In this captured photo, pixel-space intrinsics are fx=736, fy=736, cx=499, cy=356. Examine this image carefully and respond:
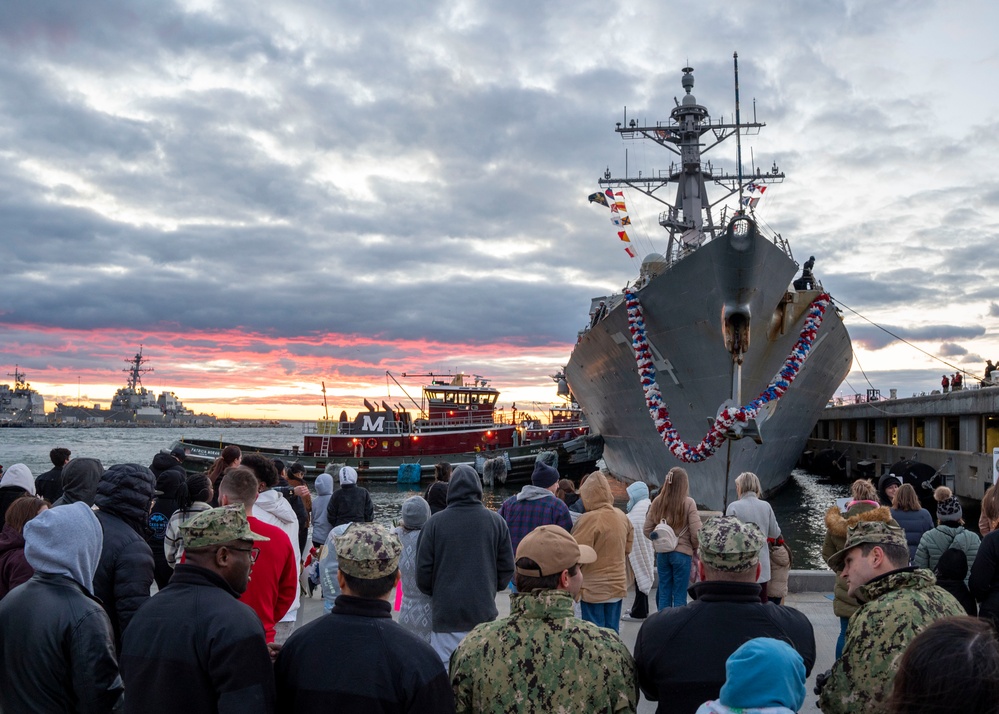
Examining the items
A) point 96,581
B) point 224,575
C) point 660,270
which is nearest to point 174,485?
point 96,581

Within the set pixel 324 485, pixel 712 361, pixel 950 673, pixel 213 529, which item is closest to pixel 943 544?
pixel 950 673

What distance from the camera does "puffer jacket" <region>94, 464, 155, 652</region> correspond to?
351 cm

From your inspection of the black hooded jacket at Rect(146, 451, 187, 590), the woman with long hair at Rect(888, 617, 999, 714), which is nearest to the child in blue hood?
the woman with long hair at Rect(888, 617, 999, 714)

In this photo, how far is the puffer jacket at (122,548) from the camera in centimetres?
351

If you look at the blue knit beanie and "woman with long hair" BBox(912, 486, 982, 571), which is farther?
"woman with long hair" BBox(912, 486, 982, 571)

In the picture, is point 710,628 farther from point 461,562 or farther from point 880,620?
point 461,562

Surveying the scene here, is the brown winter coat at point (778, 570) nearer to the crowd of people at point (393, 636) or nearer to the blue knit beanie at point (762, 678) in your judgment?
the crowd of people at point (393, 636)

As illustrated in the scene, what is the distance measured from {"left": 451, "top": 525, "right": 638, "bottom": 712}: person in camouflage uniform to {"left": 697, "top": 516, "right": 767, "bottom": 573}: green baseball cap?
45cm

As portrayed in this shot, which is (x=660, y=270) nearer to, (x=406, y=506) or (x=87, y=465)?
(x=406, y=506)

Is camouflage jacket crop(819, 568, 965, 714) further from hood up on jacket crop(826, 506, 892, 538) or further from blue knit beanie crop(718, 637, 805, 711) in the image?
hood up on jacket crop(826, 506, 892, 538)

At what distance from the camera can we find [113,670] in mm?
2982

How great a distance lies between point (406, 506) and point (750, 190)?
2245 centimetres

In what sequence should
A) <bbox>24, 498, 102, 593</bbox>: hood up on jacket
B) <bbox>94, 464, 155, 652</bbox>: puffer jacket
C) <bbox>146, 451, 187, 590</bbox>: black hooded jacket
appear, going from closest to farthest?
<bbox>24, 498, 102, 593</bbox>: hood up on jacket
<bbox>94, 464, 155, 652</bbox>: puffer jacket
<bbox>146, 451, 187, 590</bbox>: black hooded jacket

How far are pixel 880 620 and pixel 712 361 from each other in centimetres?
1401
